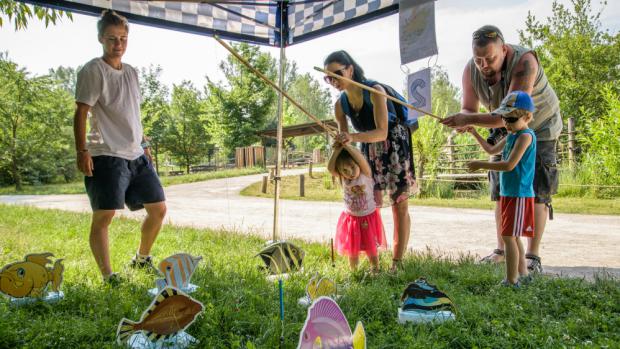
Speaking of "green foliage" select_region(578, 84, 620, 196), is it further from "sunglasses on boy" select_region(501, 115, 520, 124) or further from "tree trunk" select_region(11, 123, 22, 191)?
"tree trunk" select_region(11, 123, 22, 191)

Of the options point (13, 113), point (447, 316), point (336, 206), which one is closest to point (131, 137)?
point (447, 316)

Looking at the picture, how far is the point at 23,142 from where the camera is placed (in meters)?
20.6

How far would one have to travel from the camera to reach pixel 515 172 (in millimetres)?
2732

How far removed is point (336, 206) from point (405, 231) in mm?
6660

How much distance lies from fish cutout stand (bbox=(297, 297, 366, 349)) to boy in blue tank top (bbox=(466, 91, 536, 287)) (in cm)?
139

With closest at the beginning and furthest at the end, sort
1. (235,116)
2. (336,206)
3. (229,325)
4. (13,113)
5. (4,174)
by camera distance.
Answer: (229,325) → (336,206) → (13,113) → (4,174) → (235,116)

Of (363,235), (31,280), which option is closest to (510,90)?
(363,235)

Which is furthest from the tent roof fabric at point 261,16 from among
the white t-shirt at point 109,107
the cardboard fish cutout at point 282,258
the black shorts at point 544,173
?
the cardboard fish cutout at point 282,258

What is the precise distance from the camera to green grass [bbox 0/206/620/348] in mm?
2006

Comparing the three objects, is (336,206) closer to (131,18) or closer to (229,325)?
(131,18)

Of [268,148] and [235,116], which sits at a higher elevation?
[235,116]

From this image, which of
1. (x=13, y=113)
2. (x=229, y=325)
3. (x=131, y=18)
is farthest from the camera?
(x=13, y=113)

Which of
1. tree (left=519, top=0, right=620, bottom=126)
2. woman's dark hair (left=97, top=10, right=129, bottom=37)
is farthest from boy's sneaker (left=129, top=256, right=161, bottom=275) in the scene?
tree (left=519, top=0, right=620, bottom=126)

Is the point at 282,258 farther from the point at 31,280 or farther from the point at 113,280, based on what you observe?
the point at 31,280
